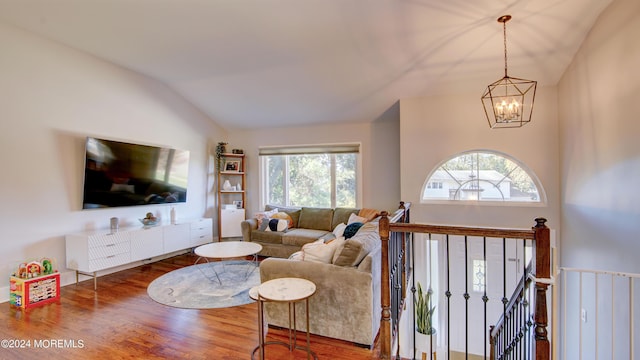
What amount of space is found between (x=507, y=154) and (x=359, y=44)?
2566 mm

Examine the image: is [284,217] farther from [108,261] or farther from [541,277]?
[541,277]

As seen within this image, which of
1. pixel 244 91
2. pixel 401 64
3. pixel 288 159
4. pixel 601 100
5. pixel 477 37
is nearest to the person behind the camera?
pixel 601 100

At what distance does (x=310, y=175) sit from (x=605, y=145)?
437cm

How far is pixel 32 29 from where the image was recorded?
3.42 meters

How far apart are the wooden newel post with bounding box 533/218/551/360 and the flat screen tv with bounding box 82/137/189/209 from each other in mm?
4772

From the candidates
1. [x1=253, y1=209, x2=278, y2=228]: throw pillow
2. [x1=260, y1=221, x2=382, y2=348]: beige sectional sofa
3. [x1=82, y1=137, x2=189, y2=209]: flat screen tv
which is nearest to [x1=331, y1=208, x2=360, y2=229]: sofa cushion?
[x1=253, y1=209, x2=278, y2=228]: throw pillow

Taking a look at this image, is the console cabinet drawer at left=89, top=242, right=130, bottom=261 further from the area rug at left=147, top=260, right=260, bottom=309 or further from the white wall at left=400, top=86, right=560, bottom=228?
the white wall at left=400, top=86, right=560, bottom=228

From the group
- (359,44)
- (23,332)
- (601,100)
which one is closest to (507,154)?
(601,100)

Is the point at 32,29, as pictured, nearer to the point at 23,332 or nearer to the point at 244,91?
the point at 244,91

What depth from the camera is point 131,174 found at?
4.44 metres

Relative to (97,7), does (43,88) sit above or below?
below

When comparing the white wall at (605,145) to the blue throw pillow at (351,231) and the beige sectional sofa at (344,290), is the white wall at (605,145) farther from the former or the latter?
the blue throw pillow at (351,231)

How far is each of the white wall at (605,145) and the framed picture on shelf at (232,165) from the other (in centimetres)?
549

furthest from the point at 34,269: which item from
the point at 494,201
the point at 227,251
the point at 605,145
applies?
the point at 605,145
